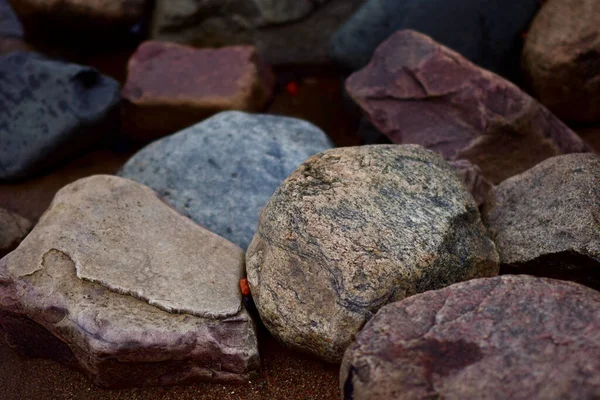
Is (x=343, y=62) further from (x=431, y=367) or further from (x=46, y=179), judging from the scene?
(x=431, y=367)

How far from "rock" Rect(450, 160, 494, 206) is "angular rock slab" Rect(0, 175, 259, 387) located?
3.38ft

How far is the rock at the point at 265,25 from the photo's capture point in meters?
4.36

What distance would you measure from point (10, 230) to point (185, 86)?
1391mm

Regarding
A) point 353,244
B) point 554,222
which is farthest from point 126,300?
point 554,222

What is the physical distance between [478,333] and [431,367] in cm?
16

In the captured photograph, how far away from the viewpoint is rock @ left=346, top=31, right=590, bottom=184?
118 inches

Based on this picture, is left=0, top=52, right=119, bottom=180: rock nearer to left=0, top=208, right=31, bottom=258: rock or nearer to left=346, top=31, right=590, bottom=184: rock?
left=0, top=208, right=31, bottom=258: rock

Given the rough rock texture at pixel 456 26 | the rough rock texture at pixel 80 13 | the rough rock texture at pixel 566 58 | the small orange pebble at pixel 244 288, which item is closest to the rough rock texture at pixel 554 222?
the small orange pebble at pixel 244 288

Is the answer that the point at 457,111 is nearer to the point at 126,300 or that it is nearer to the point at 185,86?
the point at 185,86

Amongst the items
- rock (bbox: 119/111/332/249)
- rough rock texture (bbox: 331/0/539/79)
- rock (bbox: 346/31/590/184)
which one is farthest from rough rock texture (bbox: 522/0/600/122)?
rock (bbox: 119/111/332/249)

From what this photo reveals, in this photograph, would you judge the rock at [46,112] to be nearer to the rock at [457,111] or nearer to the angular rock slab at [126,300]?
the angular rock slab at [126,300]

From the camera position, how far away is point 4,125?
3.42 meters

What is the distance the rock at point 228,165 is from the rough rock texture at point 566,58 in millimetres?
1343

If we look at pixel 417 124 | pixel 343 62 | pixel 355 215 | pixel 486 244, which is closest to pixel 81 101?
pixel 343 62
